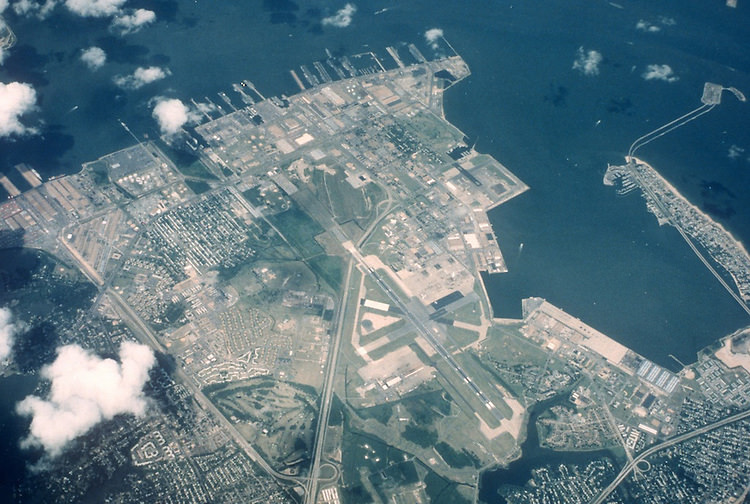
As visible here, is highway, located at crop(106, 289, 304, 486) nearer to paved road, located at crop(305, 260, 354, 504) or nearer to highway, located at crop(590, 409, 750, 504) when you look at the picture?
paved road, located at crop(305, 260, 354, 504)

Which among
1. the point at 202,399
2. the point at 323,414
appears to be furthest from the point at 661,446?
the point at 202,399

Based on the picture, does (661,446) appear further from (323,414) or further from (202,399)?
(202,399)

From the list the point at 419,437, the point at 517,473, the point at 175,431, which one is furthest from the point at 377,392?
the point at 175,431

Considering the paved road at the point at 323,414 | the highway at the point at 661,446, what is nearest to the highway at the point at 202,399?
the paved road at the point at 323,414

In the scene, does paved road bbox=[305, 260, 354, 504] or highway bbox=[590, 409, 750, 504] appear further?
highway bbox=[590, 409, 750, 504]

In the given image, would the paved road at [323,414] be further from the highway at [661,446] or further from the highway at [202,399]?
the highway at [661,446]

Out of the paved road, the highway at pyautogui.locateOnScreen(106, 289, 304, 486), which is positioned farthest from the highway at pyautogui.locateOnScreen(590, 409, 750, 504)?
the highway at pyautogui.locateOnScreen(106, 289, 304, 486)

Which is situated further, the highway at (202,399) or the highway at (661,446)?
the highway at (661,446)

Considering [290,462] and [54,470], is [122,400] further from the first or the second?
[290,462]
